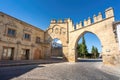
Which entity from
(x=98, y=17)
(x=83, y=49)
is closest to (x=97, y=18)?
(x=98, y=17)

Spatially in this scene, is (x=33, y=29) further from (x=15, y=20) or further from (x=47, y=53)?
(x=47, y=53)

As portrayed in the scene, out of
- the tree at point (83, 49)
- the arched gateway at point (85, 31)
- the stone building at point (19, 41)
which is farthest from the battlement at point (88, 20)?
the tree at point (83, 49)

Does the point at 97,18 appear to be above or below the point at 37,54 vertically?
above

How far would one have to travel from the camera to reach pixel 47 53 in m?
20.1

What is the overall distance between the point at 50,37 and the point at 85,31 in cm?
783

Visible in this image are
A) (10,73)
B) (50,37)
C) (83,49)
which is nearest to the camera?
(10,73)

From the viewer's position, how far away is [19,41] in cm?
1523

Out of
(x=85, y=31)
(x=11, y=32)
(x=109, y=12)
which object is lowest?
(x=11, y=32)

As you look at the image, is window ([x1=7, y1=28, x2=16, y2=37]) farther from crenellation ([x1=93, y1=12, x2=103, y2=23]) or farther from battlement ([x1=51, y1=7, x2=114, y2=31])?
crenellation ([x1=93, y1=12, x2=103, y2=23])

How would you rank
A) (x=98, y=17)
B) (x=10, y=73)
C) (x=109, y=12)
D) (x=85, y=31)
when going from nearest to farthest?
(x=10, y=73)
(x=109, y=12)
(x=98, y=17)
(x=85, y=31)

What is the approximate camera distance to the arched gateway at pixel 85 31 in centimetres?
1248

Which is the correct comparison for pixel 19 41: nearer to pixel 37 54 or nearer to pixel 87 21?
pixel 37 54

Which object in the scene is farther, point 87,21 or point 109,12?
point 87,21

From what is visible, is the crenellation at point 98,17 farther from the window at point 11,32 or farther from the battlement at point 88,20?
the window at point 11,32
